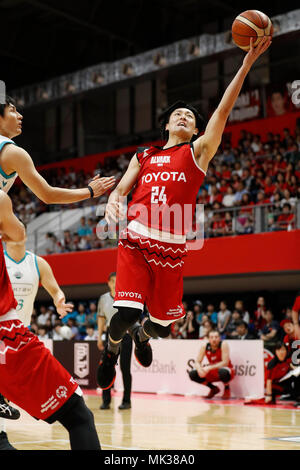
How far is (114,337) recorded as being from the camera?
5703mm

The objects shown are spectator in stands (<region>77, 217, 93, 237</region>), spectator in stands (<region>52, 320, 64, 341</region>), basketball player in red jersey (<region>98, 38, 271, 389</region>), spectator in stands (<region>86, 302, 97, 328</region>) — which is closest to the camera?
basketball player in red jersey (<region>98, 38, 271, 389</region>)

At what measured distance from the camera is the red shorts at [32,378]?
10.9ft

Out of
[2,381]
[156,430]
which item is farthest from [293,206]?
[2,381]

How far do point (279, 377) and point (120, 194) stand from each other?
7.06 metres

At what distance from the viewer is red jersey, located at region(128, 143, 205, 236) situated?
5.35m

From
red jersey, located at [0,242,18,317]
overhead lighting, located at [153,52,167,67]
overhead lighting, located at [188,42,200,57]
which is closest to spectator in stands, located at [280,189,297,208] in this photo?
overhead lighting, located at [188,42,200,57]

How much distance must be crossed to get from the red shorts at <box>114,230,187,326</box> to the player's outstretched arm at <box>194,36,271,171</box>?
774mm

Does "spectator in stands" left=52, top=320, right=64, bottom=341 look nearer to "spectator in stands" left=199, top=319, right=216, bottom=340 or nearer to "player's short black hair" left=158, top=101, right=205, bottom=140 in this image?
"spectator in stands" left=199, top=319, right=216, bottom=340

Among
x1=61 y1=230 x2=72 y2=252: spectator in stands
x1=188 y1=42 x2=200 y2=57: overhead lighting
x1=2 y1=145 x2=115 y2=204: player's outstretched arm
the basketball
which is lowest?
x1=2 y1=145 x2=115 y2=204: player's outstretched arm

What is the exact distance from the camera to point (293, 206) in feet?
50.2

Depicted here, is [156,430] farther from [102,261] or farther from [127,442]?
[102,261]

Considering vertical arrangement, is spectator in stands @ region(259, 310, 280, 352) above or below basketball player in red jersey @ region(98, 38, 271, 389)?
below

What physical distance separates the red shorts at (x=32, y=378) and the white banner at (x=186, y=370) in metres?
9.24

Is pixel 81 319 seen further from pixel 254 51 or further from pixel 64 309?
pixel 254 51
